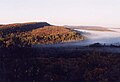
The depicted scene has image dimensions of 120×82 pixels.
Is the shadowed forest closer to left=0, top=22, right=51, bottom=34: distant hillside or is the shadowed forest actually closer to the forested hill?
the forested hill

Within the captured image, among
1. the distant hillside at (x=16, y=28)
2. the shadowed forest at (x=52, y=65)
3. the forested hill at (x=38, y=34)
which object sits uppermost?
the shadowed forest at (x=52, y=65)

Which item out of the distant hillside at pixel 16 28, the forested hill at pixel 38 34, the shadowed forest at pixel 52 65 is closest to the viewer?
the shadowed forest at pixel 52 65

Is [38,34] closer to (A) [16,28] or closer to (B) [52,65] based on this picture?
(A) [16,28]

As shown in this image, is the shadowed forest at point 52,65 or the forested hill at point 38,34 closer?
the shadowed forest at point 52,65

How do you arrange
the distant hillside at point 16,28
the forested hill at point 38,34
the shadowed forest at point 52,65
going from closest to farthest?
the shadowed forest at point 52,65 → the forested hill at point 38,34 → the distant hillside at point 16,28

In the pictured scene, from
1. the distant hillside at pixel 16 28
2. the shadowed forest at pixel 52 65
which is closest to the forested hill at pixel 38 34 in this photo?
the distant hillside at pixel 16 28

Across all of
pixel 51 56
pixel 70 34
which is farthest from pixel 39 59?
pixel 70 34

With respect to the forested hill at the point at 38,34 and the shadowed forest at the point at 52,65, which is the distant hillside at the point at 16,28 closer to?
the forested hill at the point at 38,34

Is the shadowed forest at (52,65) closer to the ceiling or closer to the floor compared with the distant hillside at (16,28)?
closer to the ceiling

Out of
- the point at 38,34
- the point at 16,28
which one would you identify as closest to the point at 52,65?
the point at 38,34

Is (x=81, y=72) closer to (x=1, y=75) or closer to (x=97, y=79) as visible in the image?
(x=97, y=79)

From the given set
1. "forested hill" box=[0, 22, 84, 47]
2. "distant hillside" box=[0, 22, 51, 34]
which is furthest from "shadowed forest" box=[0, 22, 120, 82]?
"distant hillside" box=[0, 22, 51, 34]
